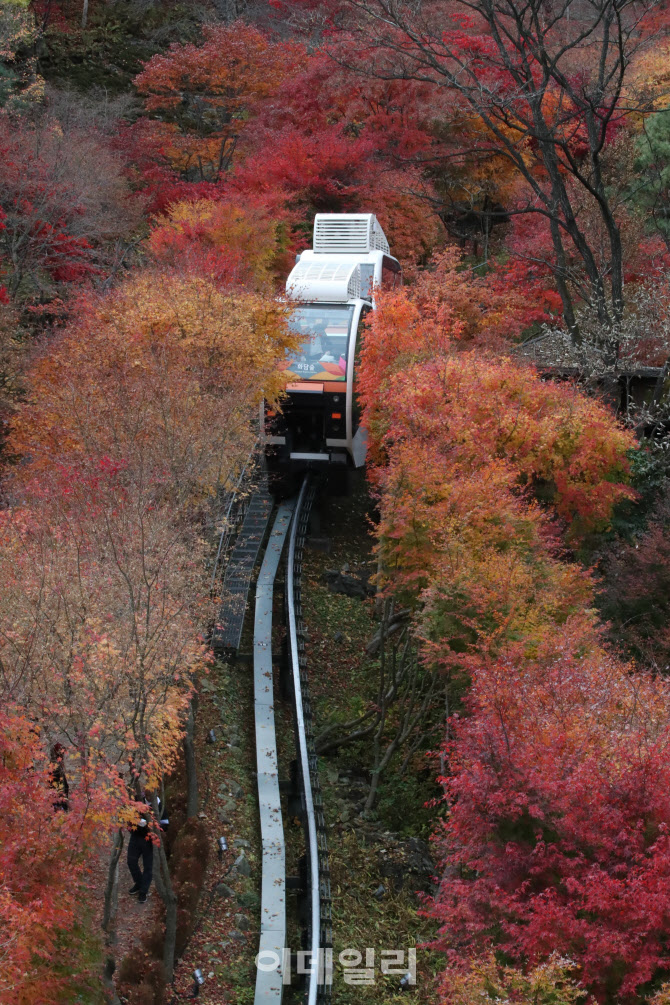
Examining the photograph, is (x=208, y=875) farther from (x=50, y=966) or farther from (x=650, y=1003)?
(x=650, y=1003)

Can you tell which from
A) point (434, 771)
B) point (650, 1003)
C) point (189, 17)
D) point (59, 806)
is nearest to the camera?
point (650, 1003)

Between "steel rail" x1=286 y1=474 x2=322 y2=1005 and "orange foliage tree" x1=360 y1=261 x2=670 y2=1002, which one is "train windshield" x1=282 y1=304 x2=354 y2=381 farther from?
"steel rail" x1=286 y1=474 x2=322 y2=1005

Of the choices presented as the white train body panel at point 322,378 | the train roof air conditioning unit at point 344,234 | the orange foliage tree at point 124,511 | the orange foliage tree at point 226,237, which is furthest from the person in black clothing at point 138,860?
the train roof air conditioning unit at point 344,234

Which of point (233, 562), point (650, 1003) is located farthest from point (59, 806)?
point (233, 562)

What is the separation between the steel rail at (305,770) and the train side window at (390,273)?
7804 mm

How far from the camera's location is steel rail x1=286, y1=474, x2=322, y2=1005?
1401 centimetres

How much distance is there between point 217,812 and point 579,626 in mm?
7393

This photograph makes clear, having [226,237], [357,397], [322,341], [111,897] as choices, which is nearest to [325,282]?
[322,341]

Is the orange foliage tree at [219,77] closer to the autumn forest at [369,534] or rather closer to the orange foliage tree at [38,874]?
the autumn forest at [369,534]

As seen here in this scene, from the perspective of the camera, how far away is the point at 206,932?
15.0m

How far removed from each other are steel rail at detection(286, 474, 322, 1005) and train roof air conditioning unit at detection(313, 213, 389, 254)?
8311mm

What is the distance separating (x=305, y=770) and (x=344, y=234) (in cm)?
1923

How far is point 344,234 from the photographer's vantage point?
31562mm

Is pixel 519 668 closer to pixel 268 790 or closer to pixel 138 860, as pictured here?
pixel 138 860
